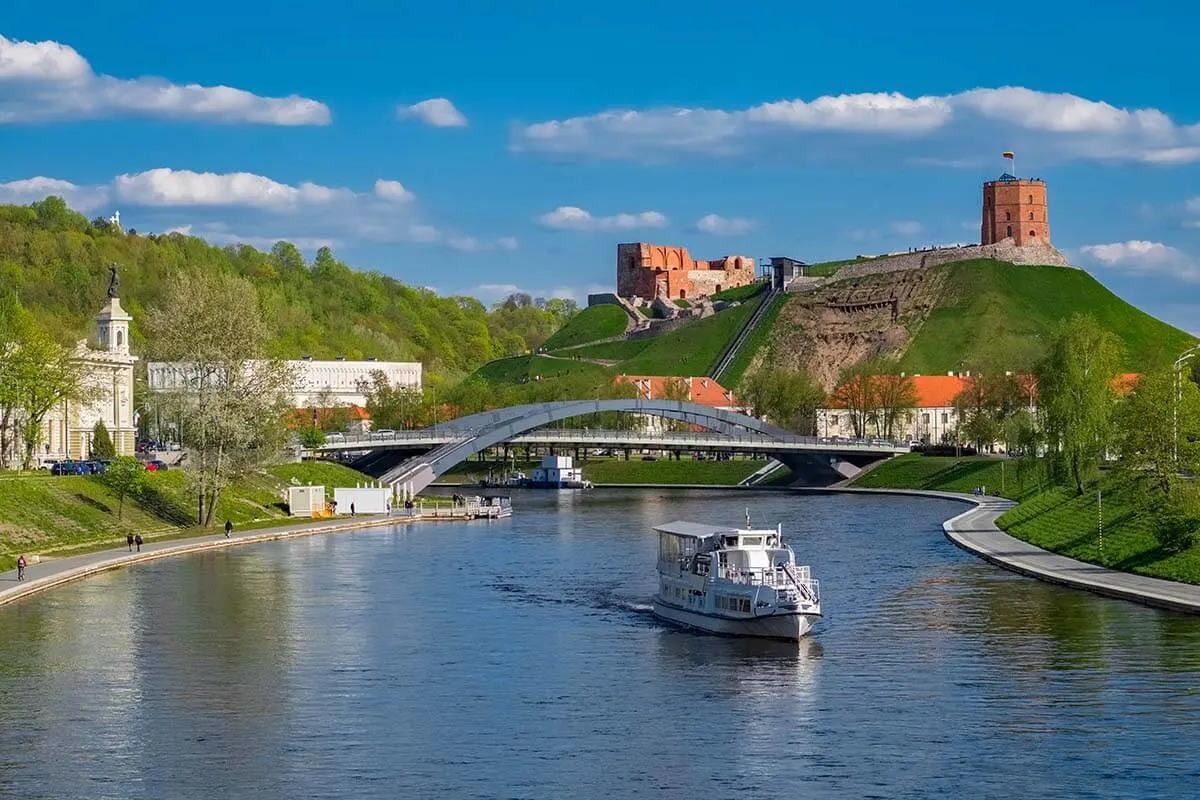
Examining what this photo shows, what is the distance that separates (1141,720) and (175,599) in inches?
1517

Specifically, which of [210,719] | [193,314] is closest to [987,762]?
[210,719]

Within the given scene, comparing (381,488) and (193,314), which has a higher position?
(193,314)

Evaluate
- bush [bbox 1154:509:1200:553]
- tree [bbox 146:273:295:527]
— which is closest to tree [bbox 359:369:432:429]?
tree [bbox 146:273:295:527]

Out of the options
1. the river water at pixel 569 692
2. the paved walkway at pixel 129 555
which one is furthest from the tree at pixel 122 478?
the river water at pixel 569 692

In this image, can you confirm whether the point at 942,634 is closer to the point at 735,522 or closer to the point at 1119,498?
the point at 1119,498

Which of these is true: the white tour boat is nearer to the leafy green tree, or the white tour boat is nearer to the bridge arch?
the bridge arch

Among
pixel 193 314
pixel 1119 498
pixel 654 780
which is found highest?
pixel 193 314

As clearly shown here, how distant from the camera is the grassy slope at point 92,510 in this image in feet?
270

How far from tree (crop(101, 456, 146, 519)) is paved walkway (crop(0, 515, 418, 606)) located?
4827 mm

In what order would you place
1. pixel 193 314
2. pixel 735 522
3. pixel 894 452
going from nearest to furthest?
pixel 193 314
pixel 735 522
pixel 894 452

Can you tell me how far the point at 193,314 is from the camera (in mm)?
94875

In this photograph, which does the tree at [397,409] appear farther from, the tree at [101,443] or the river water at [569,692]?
the river water at [569,692]

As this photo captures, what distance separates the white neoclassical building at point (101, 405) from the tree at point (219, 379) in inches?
746

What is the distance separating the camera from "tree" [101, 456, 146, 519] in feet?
309
